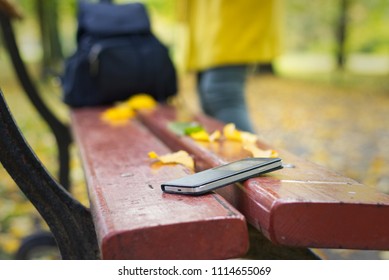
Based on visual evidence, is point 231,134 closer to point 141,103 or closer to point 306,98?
point 141,103

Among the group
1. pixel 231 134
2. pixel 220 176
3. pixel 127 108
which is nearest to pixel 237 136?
pixel 231 134

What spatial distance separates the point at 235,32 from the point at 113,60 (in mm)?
578

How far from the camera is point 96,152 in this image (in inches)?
60.8

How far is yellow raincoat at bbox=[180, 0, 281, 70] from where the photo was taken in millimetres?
2502

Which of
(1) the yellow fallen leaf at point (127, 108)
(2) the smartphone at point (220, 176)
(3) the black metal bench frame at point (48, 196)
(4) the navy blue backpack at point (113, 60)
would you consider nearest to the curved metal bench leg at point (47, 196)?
(3) the black metal bench frame at point (48, 196)

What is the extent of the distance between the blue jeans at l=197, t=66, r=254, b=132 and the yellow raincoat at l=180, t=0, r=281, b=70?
47 mm

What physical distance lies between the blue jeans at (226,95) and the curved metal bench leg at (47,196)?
53.7 inches

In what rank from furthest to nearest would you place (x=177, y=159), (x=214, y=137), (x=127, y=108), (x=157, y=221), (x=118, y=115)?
(x=127, y=108) → (x=118, y=115) → (x=214, y=137) → (x=177, y=159) → (x=157, y=221)

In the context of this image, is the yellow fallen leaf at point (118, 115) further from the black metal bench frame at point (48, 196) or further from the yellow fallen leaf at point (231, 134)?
the black metal bench frame at point (48, 196)

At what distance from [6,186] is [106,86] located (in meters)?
1.85

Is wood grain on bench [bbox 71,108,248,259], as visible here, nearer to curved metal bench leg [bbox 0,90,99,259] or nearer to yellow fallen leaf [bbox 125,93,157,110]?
curved metal bench leg [bbox 0,90,99,259]

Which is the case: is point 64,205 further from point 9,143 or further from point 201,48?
point 201,48

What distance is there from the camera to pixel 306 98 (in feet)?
34.8

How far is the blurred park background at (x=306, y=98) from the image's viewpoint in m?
3.96
